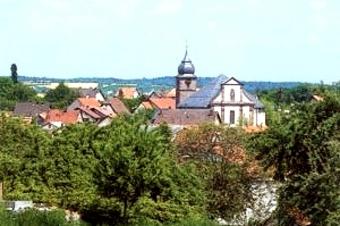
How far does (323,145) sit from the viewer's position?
29.0m

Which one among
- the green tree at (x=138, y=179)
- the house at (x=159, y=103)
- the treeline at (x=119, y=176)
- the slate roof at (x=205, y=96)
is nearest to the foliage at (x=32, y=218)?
the green tree at (x=138, y=179)

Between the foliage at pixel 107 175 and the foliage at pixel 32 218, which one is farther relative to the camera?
the foliage at pixel 107 175

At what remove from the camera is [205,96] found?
105 meters

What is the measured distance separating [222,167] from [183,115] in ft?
193

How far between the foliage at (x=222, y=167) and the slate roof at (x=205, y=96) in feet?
198

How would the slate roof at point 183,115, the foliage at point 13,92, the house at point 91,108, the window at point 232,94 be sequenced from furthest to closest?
1. the foliage at point 13,92
2. the house at point 91,108
3. the window at point 232,94
4. the slate roof at point 183,115

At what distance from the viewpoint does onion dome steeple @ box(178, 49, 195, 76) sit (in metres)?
110

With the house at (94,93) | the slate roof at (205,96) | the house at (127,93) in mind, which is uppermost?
the slate roof at (205,96)

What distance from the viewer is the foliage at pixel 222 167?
123ft

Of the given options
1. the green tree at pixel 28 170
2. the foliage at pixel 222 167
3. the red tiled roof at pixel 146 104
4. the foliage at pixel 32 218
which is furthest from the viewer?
the red tiled roof at pixel 146 104

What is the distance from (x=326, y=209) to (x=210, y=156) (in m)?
14.1

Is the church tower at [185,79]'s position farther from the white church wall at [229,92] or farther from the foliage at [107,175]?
the foliage at [107,175]

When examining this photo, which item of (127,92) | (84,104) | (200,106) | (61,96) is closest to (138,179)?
(200,106)

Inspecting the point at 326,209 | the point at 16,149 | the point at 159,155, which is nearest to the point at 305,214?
the point at 326,209
